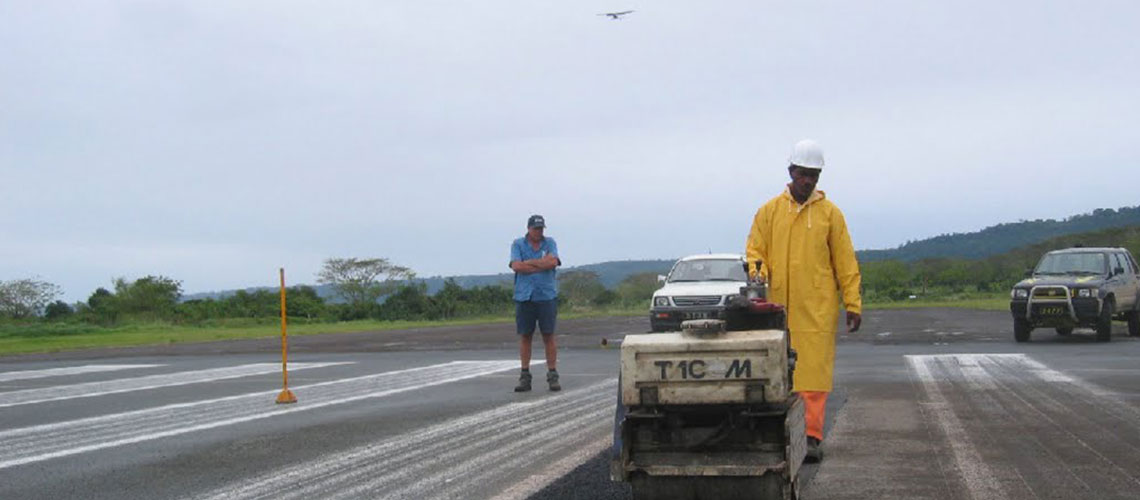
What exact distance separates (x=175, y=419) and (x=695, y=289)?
45.2ft

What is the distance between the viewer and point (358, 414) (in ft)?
33.1

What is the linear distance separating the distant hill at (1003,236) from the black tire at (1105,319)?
3927 inches

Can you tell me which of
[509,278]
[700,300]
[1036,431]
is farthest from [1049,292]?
[509,278]

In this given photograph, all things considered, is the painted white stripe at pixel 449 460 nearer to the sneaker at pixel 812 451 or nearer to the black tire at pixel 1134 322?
the sneaker at pixel 812 451

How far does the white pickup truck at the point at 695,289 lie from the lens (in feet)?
72.0

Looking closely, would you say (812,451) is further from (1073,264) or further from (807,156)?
(1073,264)

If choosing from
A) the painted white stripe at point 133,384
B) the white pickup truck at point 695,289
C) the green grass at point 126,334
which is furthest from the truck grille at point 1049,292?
the green grass at point 126,334

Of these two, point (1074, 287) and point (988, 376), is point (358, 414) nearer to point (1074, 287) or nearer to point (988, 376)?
point (988, 376)

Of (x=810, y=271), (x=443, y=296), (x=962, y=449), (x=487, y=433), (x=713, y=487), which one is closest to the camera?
(x=713, y=487)

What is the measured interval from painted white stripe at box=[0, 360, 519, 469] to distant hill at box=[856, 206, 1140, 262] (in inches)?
4331

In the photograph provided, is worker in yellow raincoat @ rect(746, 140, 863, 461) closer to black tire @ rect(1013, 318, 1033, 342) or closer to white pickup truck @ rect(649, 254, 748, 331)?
white pickup truck @ rect(649, 254, 748, 331)

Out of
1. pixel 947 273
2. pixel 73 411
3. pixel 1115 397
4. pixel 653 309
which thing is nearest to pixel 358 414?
pixel 73 411

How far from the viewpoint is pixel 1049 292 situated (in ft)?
66.4

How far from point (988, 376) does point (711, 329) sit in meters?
8.69
